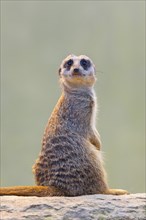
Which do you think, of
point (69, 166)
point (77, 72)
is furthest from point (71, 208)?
point (77, 72)

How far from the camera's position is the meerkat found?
1946mm

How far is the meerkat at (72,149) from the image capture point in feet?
6.39

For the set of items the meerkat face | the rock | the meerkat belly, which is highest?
the meerkat face

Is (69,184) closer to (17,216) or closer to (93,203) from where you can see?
(93,203)

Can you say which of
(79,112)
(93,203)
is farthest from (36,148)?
(93,203)

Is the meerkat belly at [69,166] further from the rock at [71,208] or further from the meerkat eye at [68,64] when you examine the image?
the meerkat eye at [68,64]

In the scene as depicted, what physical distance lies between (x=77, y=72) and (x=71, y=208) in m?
0.58

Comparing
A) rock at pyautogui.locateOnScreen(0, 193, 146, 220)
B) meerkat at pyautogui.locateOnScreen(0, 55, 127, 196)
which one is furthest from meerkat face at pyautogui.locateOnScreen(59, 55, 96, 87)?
rock at pyautogui.locateOnScreen(0, 193, 146, 220)

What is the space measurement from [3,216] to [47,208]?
0.15m

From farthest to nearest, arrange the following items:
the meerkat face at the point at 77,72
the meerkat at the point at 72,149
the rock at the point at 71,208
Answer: the meerkat face at the point at 77,72
the meerkat at the point at 72,149
the rock at the point at 71,208

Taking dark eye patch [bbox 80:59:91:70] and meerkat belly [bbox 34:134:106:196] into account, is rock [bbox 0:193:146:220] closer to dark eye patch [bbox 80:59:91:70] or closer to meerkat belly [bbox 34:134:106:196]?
meerkat belly [bbox 34:134:106:196]

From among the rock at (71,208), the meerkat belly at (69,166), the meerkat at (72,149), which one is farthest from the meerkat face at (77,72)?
the rock at (71,208)

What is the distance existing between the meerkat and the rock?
0.30 ft

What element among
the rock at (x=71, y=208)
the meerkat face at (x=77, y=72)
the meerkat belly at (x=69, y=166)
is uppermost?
the meerkat face at (x=77, y=72)
